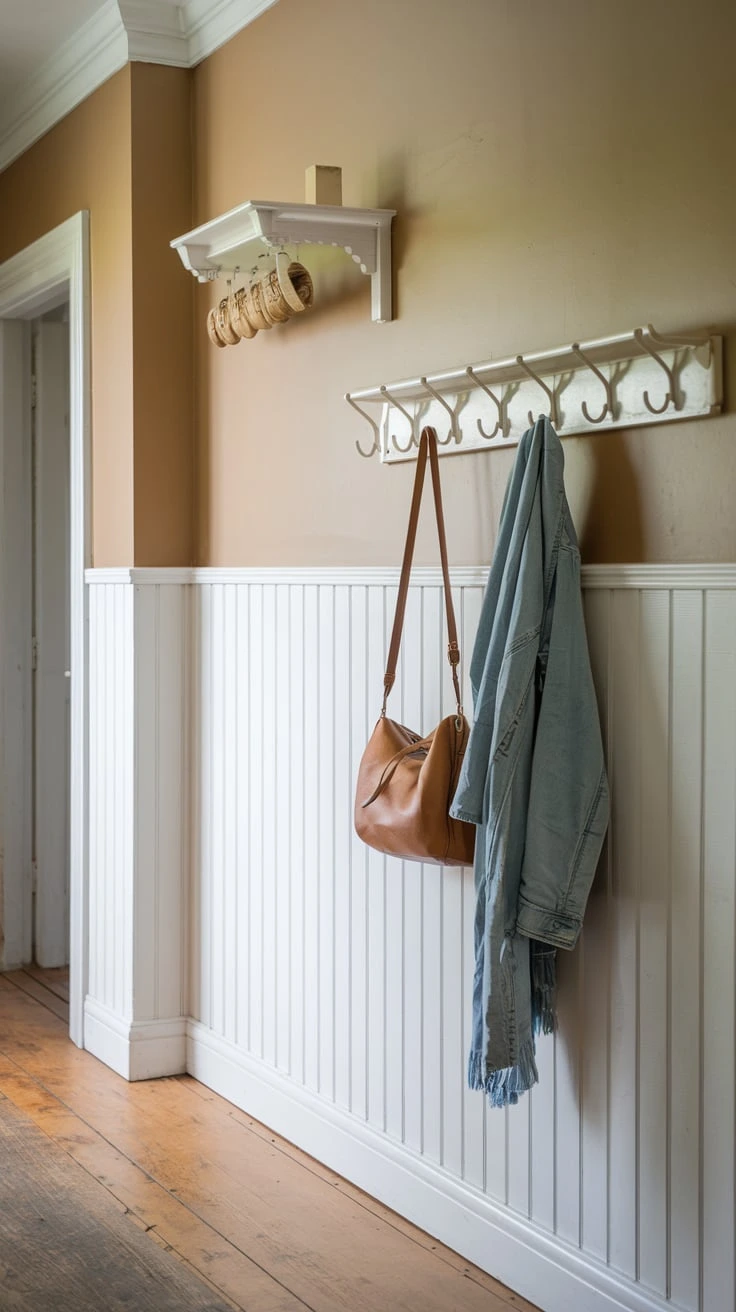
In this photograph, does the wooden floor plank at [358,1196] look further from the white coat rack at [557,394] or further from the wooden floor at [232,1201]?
the white coat rack at [557,394]

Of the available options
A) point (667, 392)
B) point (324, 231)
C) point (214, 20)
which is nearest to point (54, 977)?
point (324, 231)

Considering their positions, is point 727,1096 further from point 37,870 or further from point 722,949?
point 37,870

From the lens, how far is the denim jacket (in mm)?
2072

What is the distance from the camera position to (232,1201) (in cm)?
270

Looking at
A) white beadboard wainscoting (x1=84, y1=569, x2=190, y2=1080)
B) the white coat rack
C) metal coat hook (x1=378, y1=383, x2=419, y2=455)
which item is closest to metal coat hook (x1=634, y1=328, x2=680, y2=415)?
the white coat rack

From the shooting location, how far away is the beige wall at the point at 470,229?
1984 millimetres

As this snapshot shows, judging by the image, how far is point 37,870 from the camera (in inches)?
177

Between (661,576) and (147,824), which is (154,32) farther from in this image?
(661,576)

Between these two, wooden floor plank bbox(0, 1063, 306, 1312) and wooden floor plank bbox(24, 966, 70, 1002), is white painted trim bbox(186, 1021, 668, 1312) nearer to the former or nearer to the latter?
wooden floor plank bbox(0, 1063, 306, 1312)

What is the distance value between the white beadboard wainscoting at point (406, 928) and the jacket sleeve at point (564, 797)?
0.19 feet

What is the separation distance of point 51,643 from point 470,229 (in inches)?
97.2

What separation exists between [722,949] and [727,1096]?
20cm

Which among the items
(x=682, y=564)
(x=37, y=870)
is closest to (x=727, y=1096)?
(x=682, y=564)

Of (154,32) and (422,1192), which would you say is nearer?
(422,1192)
